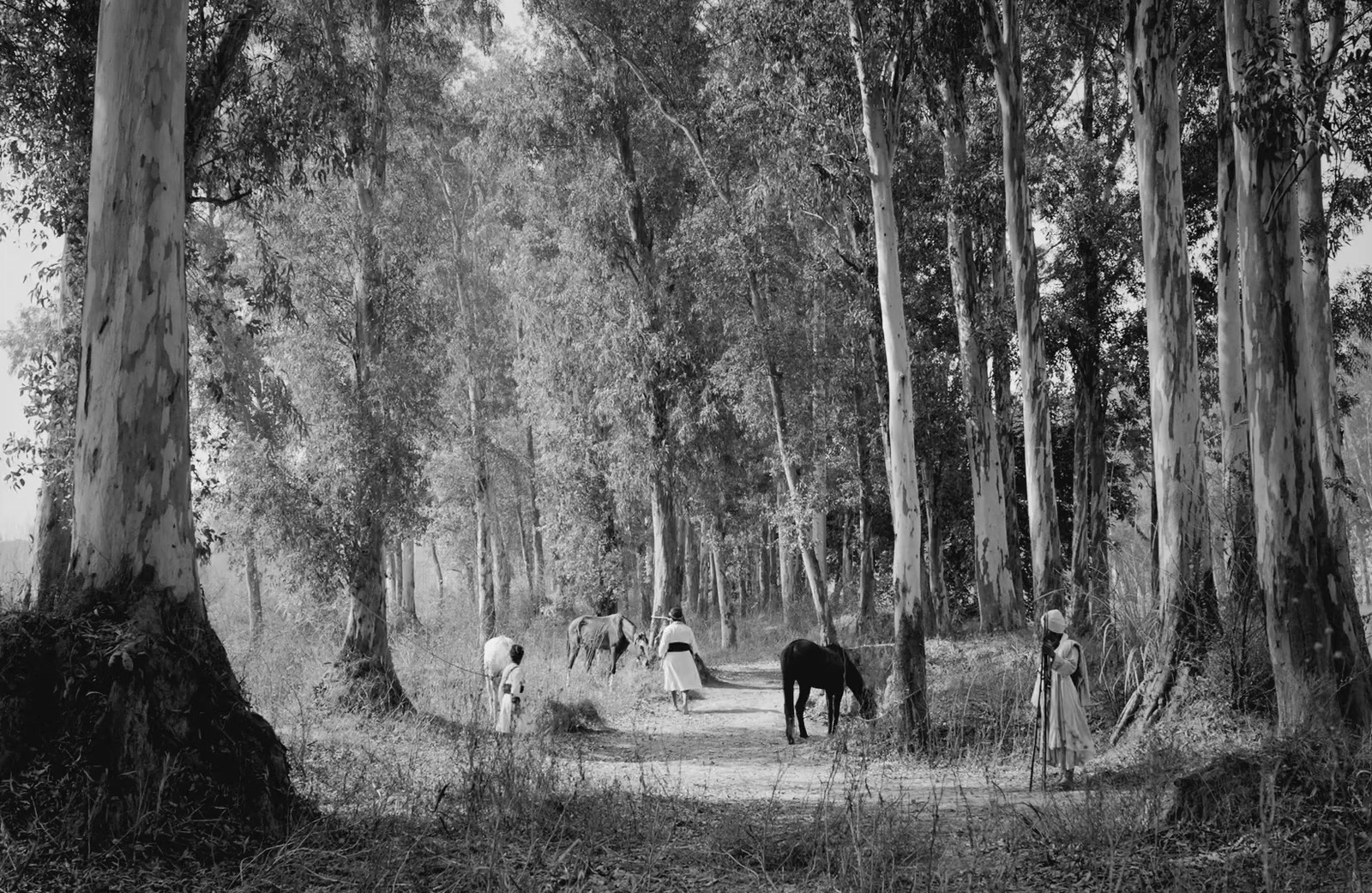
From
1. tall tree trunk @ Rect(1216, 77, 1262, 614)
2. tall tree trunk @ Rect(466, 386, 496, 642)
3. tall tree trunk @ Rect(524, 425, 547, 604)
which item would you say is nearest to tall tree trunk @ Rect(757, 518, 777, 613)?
tall tree trunk @ Rect(524, 425, 547, 604)

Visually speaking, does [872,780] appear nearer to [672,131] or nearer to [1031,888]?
[1031,888]

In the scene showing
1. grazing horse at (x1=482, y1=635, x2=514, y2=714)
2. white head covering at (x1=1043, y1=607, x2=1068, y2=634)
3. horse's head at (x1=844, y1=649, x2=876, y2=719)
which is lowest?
horse's head at (x1=844, y1=649, x2=876, y2=719)

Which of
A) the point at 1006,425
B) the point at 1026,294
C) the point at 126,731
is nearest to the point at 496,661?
the point at 126,731

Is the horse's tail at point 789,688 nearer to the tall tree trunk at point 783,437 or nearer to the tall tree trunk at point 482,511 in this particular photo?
the tall tree trunk at point 783,437

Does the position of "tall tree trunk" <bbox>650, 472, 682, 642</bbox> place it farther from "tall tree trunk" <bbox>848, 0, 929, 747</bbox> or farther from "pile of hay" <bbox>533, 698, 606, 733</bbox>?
"tall tree trunk" <bbox>848, 0, 929, 747</bbox>

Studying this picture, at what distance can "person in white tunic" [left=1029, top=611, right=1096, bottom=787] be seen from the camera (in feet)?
31.5

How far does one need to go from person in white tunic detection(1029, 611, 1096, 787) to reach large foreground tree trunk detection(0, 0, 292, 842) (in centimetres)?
687

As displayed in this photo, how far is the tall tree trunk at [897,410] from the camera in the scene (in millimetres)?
12055

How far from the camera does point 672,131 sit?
22906mm

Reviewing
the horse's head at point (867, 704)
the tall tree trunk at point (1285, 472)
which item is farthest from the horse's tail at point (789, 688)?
the tall tree trunk at point (1285, 472)

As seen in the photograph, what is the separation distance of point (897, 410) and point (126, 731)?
360 inches

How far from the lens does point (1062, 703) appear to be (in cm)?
973

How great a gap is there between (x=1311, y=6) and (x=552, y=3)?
1482 centimetres

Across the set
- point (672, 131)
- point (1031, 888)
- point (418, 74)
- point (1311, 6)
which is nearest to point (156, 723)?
point (1031, 888)
